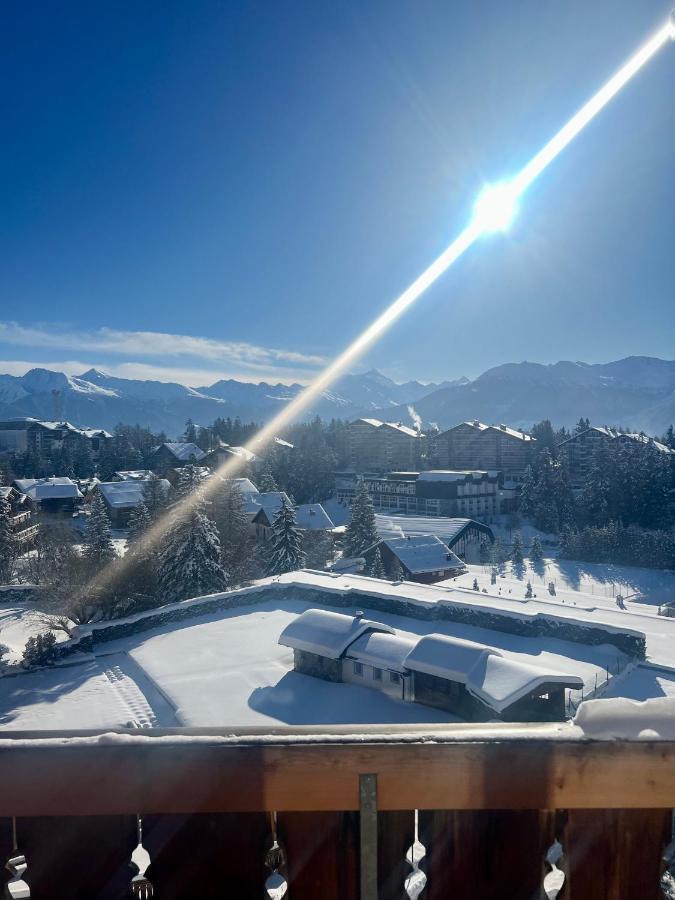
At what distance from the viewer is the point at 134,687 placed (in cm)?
1197

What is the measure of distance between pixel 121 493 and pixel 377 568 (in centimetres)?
2204

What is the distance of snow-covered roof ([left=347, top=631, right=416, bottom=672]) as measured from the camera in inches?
424

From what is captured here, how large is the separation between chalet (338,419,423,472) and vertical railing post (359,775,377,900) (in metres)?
57.7

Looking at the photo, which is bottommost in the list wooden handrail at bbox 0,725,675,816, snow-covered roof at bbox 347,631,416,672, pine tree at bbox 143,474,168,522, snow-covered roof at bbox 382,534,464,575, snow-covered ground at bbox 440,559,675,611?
snow-covered ground at bbox 440,559,675,611

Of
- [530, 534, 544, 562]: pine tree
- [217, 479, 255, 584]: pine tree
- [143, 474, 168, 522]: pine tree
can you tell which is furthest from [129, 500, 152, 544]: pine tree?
[530, 534, 544, 562]: pine tree

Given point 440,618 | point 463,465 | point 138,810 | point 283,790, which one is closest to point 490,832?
point 283,790

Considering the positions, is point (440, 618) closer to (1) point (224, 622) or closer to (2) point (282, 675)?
(2) point (282, 675)

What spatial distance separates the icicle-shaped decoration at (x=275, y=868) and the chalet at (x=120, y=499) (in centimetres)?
3723

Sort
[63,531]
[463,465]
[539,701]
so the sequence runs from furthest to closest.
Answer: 1. [463,465]
2. [63,531]
3. [539,701]

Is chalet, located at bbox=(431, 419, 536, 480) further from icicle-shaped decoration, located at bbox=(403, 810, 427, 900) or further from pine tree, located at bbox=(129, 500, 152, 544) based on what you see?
icicle-shaped decoration, located at bbox=(403, 810, 427, 900)

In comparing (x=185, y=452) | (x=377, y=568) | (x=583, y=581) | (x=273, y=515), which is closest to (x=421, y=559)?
(x=377, y=568)

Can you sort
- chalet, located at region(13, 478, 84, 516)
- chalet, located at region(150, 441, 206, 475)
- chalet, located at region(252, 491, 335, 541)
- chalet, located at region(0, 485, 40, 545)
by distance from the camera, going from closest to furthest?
chalet, located at region(0, 485, 40, 545) → chalet, located at region(252, 491, 335, 541) → chalet, located at region(13, 478, 84, 516) → chalet, located at region(150, 441, 206, 475)

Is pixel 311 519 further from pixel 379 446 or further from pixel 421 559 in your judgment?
pixel 379 446

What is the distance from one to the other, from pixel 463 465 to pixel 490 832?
187 feet
